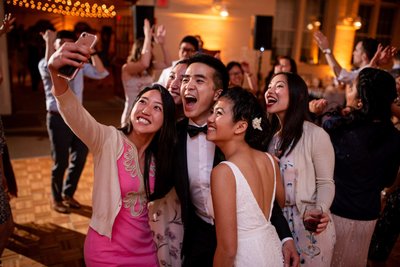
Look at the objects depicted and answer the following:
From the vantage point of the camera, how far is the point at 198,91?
170 cm

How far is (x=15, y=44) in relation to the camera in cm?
1057

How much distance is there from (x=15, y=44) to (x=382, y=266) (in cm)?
1119

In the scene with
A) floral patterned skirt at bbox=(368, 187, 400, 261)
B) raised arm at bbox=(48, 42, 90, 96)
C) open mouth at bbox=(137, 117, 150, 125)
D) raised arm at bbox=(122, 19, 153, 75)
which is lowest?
floral patterned skirt at bbox=(368, 187, 400, 261)

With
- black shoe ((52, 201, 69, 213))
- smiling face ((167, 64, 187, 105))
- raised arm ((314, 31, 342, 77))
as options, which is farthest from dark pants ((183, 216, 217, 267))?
raised arm ((314, 31, 342, 77))

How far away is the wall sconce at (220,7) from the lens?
25.5 feet

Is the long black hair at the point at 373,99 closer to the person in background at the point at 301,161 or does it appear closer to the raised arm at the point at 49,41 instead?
the person in background at the point at 301,161

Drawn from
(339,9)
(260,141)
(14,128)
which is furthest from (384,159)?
(339,9)

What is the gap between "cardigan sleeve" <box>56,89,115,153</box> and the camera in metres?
1.21

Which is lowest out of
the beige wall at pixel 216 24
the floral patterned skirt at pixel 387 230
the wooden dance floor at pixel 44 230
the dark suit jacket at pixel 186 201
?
the wooden dance floor at pixel 44 230

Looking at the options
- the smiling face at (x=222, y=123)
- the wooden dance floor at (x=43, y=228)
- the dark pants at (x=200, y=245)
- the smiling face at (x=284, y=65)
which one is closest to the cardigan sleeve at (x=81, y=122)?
the smiling face at (x=222, y=123)

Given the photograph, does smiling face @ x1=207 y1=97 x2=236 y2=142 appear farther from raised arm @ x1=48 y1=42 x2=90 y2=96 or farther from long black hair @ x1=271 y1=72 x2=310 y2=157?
raised arm @ x1=48 y1=42 x2=90 y2=96

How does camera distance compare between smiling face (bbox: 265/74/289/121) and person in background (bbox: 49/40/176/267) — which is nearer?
person in background (bbox: 49/40/176/267)

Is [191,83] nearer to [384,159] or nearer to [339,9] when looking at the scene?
[384,159]

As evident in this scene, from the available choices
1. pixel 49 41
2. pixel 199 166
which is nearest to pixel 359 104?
pixel 199 166
